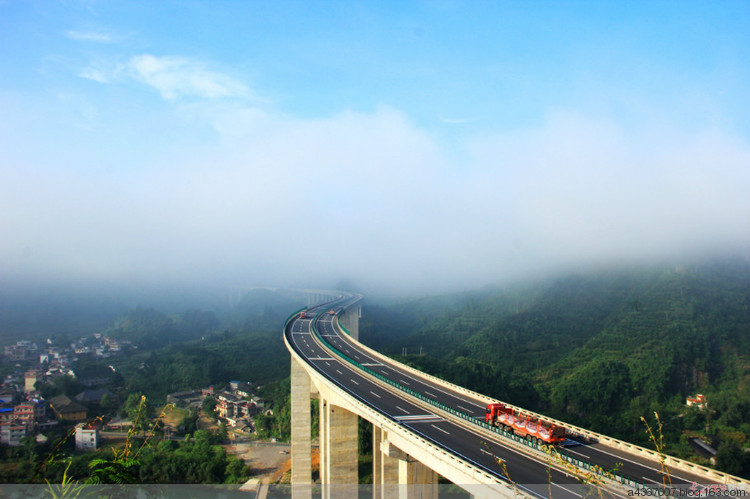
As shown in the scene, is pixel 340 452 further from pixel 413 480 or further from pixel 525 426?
pixel 525 426

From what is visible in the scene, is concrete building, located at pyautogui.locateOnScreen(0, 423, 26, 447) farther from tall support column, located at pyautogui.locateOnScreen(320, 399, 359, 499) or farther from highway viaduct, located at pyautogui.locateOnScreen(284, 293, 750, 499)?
tall support column, located at pyautogui.locateOnScreen(320, 399, 359, 499)

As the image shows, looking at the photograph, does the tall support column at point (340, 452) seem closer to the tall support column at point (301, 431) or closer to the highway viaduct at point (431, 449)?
the highway viaduct at point (431, 449)

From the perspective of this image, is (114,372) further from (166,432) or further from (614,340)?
(614,340)

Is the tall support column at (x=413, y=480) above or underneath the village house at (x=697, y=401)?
above

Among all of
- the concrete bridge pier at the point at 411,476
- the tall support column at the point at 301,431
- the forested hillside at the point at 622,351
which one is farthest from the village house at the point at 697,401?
the concrete bridge pier at the point at 411,476

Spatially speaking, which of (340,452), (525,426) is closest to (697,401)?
(340,452)

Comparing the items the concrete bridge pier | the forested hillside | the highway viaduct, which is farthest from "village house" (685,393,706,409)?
the concrete bridge pier
